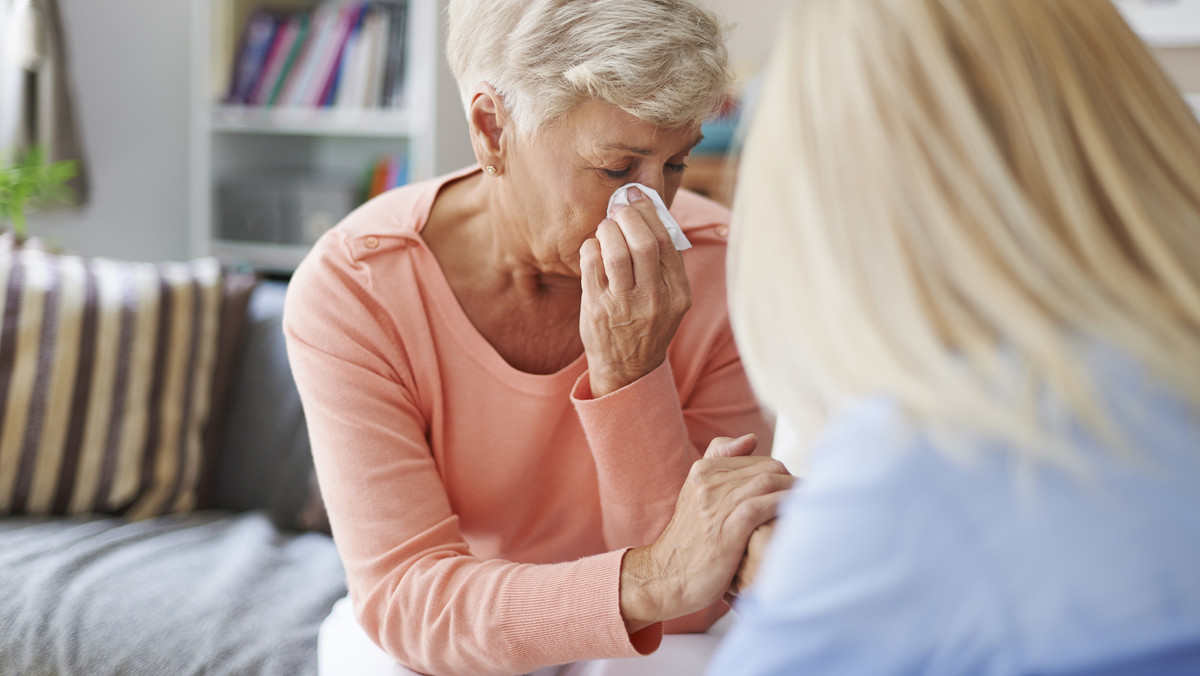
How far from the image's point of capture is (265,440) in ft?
6.08

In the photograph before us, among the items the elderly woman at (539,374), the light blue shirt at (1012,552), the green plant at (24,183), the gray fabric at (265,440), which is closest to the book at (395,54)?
the green plant at (24,183)

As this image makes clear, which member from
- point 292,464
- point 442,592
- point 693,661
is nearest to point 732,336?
point 693,661

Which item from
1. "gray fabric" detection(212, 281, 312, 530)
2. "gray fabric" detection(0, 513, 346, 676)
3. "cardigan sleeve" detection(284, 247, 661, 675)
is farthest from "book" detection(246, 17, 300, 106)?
"cardigan sleeve" detection(284, 247, 661, 675)

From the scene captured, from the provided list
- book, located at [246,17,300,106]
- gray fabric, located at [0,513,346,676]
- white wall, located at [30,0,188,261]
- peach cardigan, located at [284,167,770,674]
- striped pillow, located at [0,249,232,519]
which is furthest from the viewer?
white wall, located at [30,0,188,261]

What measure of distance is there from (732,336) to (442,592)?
20.8 inches

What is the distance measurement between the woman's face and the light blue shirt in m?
0.59

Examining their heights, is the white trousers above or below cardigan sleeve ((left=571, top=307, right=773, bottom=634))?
below

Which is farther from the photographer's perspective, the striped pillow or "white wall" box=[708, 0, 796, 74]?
"white wall" box=[708, 0, 796, 74]

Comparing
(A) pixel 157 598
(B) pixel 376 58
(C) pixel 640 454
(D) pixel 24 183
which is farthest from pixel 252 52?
(C) pixel 640 454

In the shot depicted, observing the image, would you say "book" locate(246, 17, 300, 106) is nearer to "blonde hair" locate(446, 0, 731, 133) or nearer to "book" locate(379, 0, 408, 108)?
"book" locate(379, 0, 408, 108)

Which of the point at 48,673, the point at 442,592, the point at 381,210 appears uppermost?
the point at 381,210

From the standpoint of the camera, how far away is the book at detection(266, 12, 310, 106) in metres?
2.76

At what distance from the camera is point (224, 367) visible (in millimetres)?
1862

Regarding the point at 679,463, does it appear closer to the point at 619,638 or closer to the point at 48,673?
the point at 619,638
